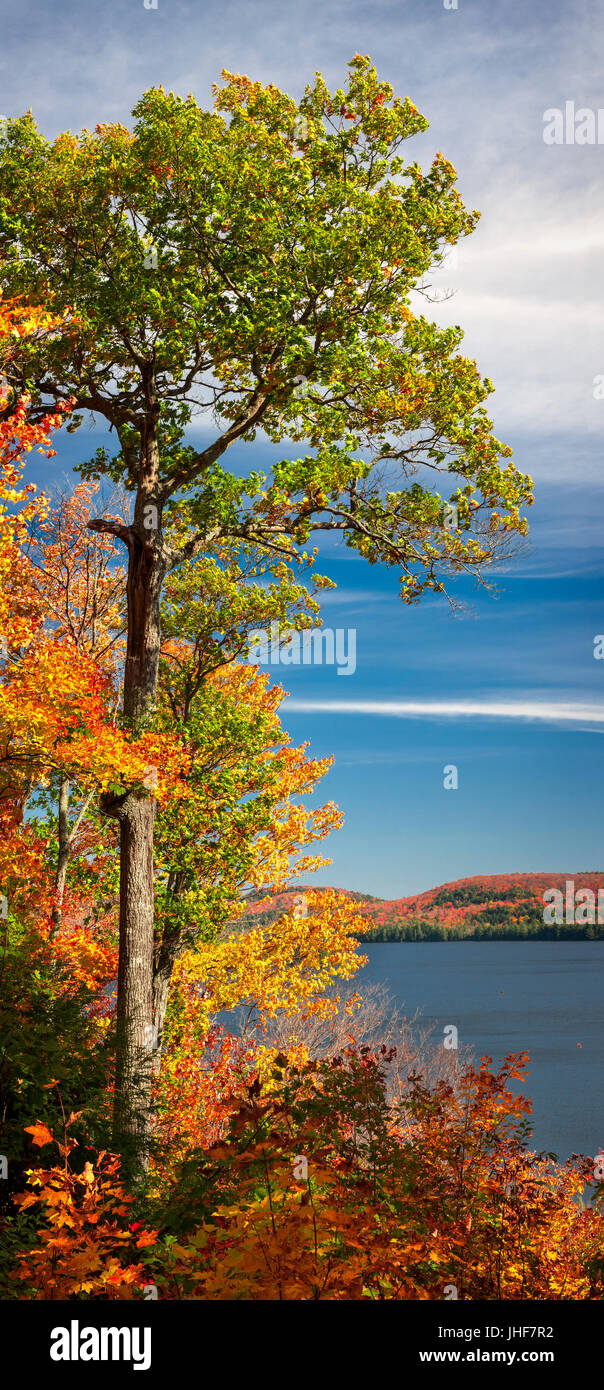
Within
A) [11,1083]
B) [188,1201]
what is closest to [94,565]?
[11,1083]

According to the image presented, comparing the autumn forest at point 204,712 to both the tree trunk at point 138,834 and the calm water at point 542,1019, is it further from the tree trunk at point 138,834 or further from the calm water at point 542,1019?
the calm water at point 542,1019

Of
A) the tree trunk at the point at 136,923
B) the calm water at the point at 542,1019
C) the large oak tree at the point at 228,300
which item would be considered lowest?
the calm water at the point at 542,1019

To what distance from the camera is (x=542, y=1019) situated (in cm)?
8412

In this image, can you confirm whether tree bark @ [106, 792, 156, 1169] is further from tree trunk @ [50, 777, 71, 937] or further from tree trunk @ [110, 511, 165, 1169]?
tree trunk @ [50, 777, 71, 937]

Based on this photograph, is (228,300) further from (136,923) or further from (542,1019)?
(542,1019)

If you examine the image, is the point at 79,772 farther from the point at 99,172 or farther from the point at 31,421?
the point at 99,172

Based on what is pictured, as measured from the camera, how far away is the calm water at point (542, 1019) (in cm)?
4996

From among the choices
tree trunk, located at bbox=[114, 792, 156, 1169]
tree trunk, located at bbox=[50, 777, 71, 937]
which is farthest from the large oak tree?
tree trunk, located at bbox=[50, 777, 71, 937]

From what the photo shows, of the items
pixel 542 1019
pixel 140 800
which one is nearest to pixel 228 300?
pixel 140 800

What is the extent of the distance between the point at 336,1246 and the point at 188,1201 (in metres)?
1.22

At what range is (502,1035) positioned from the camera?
74.6m

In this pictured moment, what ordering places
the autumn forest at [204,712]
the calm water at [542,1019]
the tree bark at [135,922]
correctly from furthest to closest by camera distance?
the calm water at [542,1019] → the tree bark at [135,922] → the autumn forest at [204,712]

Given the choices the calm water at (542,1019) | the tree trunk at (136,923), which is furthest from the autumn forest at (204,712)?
the calm water at (542,1019)

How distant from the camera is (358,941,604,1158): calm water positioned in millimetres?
49956
